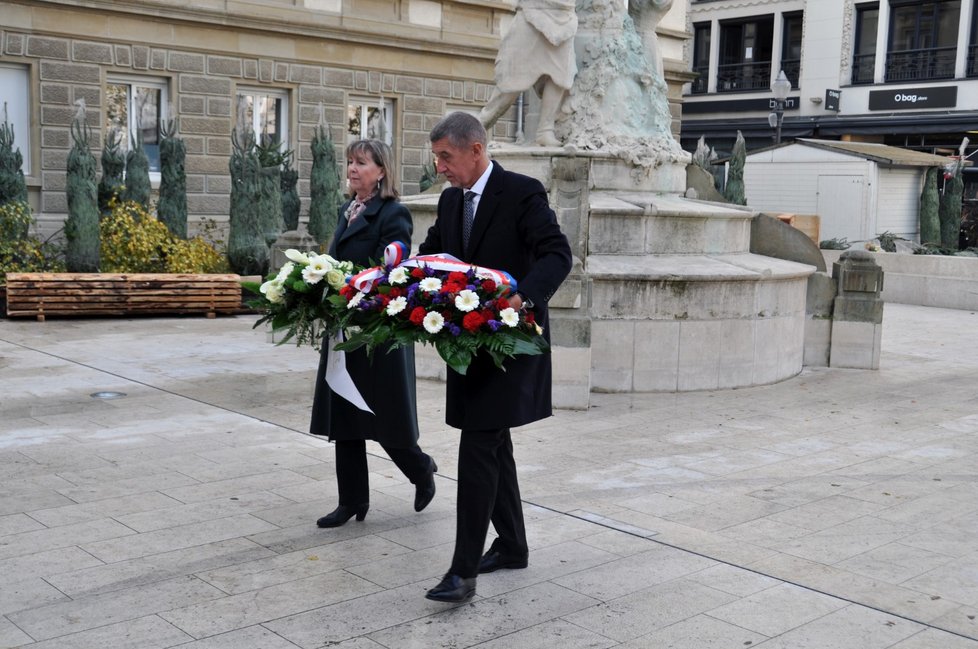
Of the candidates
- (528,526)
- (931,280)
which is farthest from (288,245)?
(931,280)

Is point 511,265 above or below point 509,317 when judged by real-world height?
above

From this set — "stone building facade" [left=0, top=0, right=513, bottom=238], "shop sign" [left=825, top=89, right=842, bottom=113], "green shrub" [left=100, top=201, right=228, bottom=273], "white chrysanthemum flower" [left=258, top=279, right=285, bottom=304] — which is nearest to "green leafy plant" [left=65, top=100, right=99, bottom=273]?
"green shrub" [left=100, top=201, right=228, bottom=273]

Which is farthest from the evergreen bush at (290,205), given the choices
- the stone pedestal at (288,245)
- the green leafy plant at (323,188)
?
the stone pedestal at (288,245)

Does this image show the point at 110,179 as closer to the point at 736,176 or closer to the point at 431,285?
the point at 431,285

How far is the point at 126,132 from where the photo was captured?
21.7 m

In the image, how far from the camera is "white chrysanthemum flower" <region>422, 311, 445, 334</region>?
14.6 ft

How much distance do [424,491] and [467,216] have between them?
1.73 meters

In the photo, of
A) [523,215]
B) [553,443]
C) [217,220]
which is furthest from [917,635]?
[217,220]

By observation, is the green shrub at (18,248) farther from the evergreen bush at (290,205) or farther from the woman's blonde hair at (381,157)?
the woman's blonde hair at (381,157)

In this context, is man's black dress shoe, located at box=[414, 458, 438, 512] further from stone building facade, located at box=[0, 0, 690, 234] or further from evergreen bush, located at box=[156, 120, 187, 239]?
stone building facade, located at box=[0, 0, 690, 234]

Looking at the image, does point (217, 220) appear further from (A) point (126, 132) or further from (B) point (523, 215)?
(B) point (523, 215)

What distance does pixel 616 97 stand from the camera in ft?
40.5

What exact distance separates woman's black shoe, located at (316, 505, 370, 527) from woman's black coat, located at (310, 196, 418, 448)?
0.39 m

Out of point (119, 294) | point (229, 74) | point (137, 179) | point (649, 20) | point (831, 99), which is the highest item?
point (831, 99)
